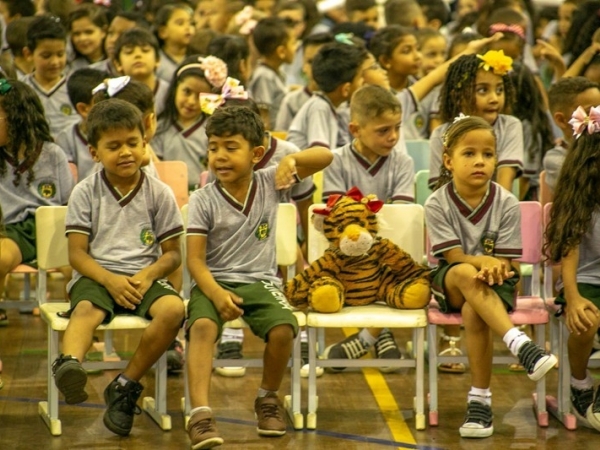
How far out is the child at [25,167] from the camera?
17.5 feet

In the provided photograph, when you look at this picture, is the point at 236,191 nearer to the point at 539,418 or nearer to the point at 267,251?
the point at 267,251

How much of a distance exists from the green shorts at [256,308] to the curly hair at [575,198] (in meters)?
1.13

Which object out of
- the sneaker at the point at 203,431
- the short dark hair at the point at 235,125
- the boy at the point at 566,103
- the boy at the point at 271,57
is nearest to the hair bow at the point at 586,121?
the boy at the point at 566,103

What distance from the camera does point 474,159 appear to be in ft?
15.4

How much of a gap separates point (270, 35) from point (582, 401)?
4.27m

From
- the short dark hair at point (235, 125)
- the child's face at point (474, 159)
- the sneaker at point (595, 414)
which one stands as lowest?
the sneaker at point (595, 414)

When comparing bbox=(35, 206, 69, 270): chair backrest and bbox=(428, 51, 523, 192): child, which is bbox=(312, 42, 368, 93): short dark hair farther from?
bbox=(35, 206, 69, 270): chair backrest

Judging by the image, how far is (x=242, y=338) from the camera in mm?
5617

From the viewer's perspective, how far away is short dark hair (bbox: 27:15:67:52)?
6891 mm

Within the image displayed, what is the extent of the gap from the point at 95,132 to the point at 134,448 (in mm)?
1295

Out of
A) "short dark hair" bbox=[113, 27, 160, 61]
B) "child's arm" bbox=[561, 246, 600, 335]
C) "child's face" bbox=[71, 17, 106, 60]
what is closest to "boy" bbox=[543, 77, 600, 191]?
"child's arm" bbox=[561, 246, 600, 335]

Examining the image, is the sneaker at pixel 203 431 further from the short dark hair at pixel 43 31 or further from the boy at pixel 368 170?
the short dark hair at pixel 43 31

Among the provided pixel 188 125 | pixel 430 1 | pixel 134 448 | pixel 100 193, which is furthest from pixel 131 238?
pixel 430 1

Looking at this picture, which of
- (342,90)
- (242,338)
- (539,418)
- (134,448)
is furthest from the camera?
(342,90)
